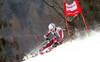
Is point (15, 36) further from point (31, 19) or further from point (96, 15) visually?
point (96, 15)

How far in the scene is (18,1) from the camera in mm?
8305

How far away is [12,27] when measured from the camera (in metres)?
8.21

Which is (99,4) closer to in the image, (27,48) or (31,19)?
(31,19)

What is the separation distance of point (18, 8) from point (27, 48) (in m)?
2.31

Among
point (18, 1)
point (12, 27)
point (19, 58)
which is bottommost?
point (19, 58)

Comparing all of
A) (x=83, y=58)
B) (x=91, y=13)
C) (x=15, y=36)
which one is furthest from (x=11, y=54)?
(x=83, y=58)

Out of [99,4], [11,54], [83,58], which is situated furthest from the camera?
[11,54]

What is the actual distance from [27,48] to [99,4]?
4.45m

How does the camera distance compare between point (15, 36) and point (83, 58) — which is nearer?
point (83, 58)

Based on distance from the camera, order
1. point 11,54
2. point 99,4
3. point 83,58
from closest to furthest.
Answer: point 83,58, point 99,4, point 11,54

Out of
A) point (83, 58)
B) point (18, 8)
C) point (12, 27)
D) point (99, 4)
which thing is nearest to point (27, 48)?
point (12, 27)

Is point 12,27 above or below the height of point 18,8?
below

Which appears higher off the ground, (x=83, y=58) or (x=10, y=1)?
(x=10, y=1)

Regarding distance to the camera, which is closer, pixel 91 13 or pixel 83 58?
pixel 83 58
